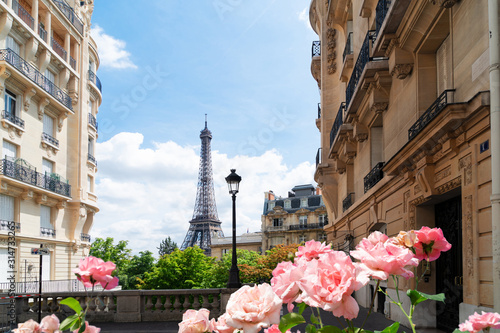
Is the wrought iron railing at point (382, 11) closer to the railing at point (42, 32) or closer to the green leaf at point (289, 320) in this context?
the green leaf at point (289, 320)

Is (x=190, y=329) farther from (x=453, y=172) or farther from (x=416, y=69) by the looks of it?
(x=416, y=69)

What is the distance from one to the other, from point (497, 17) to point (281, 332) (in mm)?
7046

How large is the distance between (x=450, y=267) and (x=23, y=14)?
88.6 feet

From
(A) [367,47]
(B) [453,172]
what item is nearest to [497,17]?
(B) [453,172]

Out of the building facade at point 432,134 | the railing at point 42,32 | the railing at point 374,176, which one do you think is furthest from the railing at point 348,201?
the railing at point 42,32

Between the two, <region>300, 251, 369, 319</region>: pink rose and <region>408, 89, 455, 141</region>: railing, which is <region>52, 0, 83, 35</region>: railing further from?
<region>300, 251, 369, 319</region>: pink rose

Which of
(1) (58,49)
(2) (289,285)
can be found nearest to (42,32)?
(1) (58,49)

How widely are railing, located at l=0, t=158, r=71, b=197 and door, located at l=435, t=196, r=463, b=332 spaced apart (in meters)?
22.4

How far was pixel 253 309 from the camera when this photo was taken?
188 centimetres

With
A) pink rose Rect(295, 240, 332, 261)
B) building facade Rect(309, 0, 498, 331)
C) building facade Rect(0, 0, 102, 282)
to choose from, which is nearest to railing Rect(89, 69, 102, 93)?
building facade Rect(0, 0, 102, 282)

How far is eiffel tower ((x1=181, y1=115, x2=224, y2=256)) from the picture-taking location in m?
106

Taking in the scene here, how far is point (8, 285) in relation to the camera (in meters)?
25.3

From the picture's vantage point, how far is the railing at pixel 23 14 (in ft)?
88.3

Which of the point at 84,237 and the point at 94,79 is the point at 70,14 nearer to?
the point at 94,79
